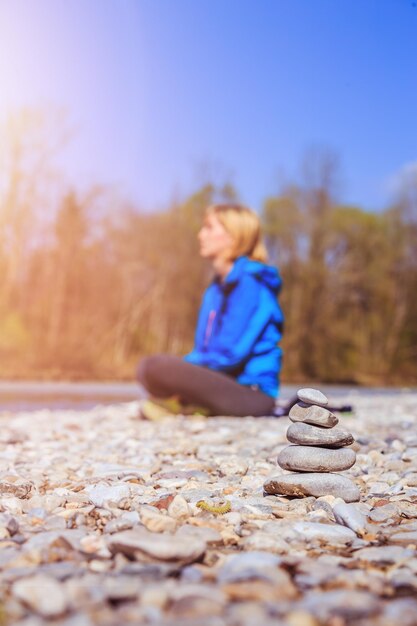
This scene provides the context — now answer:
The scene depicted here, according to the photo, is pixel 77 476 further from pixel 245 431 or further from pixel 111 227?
pixel 111 227

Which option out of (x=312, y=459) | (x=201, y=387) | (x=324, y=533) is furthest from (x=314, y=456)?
(x=201, y=387)

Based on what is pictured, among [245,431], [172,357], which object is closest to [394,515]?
[245,431]

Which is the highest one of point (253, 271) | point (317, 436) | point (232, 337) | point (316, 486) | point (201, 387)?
point (253, 271)

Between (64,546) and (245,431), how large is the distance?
3.01 metres

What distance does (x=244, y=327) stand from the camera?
5719 millimetres

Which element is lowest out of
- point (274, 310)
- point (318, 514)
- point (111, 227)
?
point (318, 514)

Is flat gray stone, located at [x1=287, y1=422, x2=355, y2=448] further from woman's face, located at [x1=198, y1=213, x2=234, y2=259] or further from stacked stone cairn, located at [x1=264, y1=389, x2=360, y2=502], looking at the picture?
woman's face, located at [x1=198, y1=213, x2=234, y2=259]

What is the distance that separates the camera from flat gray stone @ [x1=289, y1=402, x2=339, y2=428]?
2.77 m

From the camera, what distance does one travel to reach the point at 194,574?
1688mm

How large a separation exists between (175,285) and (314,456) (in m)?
15.5

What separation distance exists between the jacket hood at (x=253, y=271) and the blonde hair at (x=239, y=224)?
10 centimetres

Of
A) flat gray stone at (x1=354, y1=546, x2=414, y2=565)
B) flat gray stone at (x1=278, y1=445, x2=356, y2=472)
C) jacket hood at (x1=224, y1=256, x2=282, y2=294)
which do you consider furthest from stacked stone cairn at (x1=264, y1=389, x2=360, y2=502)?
jacket hood at (x1=224, y1=256, x2=282, y2=294)

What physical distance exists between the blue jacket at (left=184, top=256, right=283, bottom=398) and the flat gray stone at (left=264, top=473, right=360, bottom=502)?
3.05m

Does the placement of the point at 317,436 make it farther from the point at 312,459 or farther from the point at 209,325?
the point at 209,325
